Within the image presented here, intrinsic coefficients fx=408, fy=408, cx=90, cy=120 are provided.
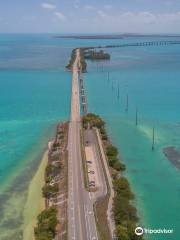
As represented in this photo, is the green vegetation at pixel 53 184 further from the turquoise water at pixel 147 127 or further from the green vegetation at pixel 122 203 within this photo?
the turquoise water at pixel 147 127

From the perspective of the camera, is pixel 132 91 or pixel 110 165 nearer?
pixel 110 165

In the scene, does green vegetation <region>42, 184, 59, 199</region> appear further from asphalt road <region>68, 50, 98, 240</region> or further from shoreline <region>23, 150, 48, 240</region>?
asphalt road <region>68, 50, 98, 240</region>

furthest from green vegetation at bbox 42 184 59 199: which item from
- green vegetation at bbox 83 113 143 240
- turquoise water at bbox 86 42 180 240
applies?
turquoise water at bbox 86 42 180 240

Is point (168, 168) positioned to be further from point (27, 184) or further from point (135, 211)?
point (27, 184)

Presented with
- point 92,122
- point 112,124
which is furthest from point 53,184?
point 112,124

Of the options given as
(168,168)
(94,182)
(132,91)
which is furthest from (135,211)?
(132,91)

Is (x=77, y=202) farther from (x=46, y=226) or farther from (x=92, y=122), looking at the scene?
(x=92, y=122)

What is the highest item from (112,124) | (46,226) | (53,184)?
(46,226)
